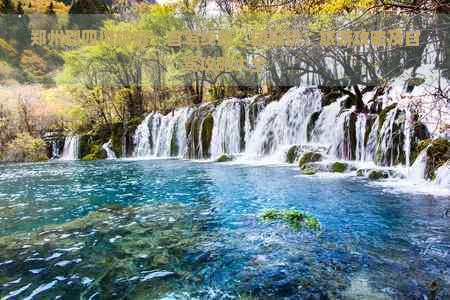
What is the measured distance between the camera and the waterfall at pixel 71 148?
3066 centimetres

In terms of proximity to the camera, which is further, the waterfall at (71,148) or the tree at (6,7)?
the tree at (6,7)

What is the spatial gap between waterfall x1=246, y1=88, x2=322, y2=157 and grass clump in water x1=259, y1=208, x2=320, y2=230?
38.7ft

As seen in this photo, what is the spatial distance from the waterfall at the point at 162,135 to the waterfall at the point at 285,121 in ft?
24.4

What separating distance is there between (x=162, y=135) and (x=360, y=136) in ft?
57.4

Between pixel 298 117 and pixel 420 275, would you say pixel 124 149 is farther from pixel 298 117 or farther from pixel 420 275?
pixel 420 275

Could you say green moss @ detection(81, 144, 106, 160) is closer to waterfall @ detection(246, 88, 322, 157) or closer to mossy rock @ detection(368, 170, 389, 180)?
waterfall @ detection(246, 88, 322, 157)

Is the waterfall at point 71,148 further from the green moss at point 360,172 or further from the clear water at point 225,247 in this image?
the green moss at point 360,172

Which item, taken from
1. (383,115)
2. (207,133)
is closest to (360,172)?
(383,115)

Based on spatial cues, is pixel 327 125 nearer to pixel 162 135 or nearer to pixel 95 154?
pixel 162 135

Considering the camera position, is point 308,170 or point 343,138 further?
point 343,138

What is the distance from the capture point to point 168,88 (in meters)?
35.1

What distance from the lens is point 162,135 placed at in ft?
91.0

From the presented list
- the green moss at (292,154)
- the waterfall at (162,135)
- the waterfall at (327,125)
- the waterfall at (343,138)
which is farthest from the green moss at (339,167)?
the waterfall at (162,135)

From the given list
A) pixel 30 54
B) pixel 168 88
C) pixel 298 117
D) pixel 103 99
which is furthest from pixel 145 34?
pixel 30 54
